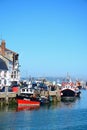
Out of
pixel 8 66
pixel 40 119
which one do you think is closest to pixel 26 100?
pixel 40 119

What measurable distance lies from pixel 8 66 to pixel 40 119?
1310 inches

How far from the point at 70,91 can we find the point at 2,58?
24330 millimetres

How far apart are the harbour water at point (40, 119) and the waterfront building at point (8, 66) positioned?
15180 mm

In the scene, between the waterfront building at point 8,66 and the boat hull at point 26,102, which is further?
the waterfront building at point 8,66

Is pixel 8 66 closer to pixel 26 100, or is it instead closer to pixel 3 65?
pixel 3 65

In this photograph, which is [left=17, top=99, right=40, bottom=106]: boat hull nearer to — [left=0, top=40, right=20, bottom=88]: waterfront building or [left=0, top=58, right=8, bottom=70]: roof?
[left=0, top=40, right=20, bottom=88]: waterfront building

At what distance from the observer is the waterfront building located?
86.5 meters

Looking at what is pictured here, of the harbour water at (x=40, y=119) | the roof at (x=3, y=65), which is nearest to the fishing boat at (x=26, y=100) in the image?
the harbour water at (x=40, y=119)

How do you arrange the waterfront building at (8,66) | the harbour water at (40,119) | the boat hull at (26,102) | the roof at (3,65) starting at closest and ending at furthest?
the harbour water at (40,119) < the boat hull at (26,102) < the roof at (3,65) < the waterfront building at (8,66)

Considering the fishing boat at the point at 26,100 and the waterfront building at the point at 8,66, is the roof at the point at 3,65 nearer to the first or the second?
the waterfront building at the point at 8,66

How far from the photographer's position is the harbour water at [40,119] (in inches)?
2109

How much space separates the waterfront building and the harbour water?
15.2 metres

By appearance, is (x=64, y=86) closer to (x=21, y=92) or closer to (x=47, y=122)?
(x=21, y=92)

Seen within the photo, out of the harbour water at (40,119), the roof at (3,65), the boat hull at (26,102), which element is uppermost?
the roof at (3,65)
